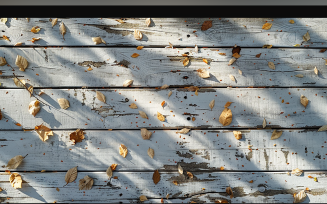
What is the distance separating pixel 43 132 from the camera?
4.42ft

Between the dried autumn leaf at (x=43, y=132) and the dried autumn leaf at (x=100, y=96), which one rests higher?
the dried autumn leaf at (x=100, y=96)

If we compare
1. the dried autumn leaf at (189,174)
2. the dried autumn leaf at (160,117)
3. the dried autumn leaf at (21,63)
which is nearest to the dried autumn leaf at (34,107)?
the dried autumn leaf at (21,63)

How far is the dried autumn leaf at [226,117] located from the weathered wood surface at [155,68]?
0.21m

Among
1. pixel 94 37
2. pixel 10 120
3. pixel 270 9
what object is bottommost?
pixel 10 120

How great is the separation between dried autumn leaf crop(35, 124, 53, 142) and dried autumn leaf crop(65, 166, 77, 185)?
31cm

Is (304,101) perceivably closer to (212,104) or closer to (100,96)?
(212,104)

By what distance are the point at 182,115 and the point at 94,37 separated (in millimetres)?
934

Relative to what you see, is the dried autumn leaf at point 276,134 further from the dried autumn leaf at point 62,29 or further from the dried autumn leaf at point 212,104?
the dried autumn leaf at point 62,29

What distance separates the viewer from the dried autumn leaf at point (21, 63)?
1.36 meters

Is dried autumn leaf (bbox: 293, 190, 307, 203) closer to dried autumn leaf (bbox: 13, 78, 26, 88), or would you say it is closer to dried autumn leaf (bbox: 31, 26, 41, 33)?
dried autumn leaf (bbox: 13, 78, 26, 88)

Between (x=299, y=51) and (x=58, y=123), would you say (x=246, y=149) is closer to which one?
(x=299, y=51)

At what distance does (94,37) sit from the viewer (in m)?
1.40

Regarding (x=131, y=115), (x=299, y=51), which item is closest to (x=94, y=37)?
(x=131, y=115)

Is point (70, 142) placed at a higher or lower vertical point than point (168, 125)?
lower
